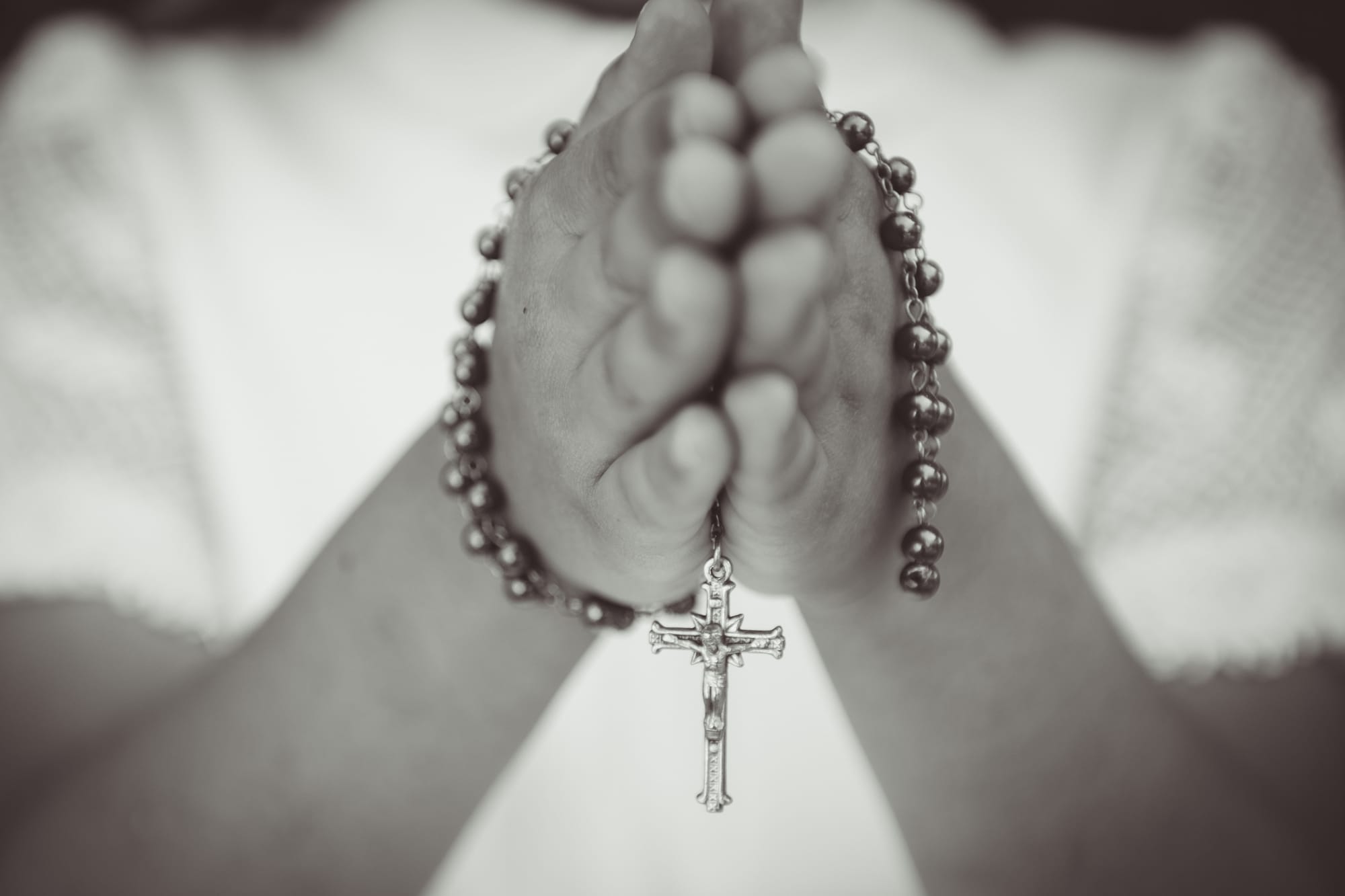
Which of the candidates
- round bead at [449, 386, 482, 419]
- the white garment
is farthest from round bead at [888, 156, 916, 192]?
the white garment

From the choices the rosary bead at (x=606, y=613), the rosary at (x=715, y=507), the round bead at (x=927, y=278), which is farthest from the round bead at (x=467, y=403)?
the round bead at (x=927, y=278)

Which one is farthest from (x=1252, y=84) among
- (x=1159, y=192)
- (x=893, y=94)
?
(x=893, y=94)

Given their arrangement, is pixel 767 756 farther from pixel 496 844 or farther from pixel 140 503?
pixel 140 503

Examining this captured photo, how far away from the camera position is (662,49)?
339 millimetres

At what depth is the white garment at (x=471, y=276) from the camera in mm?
643

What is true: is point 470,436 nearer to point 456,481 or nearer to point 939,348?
point 456,481

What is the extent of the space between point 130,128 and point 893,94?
61cm

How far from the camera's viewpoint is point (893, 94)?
0.80 meters

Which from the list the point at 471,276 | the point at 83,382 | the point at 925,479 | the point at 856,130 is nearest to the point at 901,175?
the point at 856,130

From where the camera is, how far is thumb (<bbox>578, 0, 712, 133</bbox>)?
0.33m

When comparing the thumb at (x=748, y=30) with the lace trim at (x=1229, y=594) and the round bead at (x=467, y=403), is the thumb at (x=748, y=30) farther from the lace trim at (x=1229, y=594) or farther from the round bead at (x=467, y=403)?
the lace trim at (x=1229, y=594)

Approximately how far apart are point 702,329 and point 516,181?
213mm

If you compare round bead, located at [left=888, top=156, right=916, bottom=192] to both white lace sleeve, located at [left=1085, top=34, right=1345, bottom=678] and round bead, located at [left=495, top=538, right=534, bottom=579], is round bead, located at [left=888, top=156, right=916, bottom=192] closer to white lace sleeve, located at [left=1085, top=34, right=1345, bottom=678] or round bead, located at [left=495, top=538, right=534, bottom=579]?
round bead, located at [left=495, top=538, right=534, bottom=579]

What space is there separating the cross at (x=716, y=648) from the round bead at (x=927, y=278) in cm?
15
